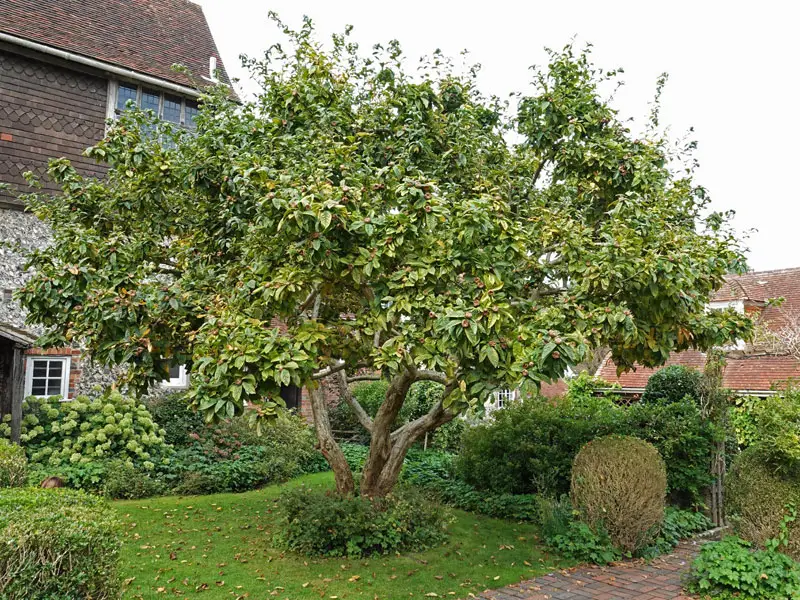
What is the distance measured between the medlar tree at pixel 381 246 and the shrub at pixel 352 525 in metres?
0.71

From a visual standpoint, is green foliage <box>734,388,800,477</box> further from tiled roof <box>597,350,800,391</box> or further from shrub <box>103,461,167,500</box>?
shrub <box>103,461,167,500</box>

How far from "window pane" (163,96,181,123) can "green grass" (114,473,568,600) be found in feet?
31.9

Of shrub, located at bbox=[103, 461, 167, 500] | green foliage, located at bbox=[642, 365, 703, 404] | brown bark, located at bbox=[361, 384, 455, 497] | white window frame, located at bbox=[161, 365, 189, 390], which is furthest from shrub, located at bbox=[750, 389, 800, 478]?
white window frame, located at bbox=[161, 365, 189, 390]

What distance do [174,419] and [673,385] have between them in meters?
10.4

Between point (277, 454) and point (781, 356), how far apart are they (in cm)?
1300

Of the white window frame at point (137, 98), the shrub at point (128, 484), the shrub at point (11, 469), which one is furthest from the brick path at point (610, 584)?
the white window frame at point (137, 98)

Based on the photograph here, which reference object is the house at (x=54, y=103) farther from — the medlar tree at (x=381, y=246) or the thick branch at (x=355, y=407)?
the medlar tree at (x=381, y=246)

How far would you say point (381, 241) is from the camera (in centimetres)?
602

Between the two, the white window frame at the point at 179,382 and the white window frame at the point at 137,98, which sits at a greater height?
the white window frame at the point at 137,98

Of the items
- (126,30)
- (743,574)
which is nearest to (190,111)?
(126,30)

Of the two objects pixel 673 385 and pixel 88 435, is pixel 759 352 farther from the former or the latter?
pixel 88 435

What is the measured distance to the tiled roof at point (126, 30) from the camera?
14.4 m

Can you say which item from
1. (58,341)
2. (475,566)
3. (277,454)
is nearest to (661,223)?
(475,566)

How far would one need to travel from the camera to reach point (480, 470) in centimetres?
1176
